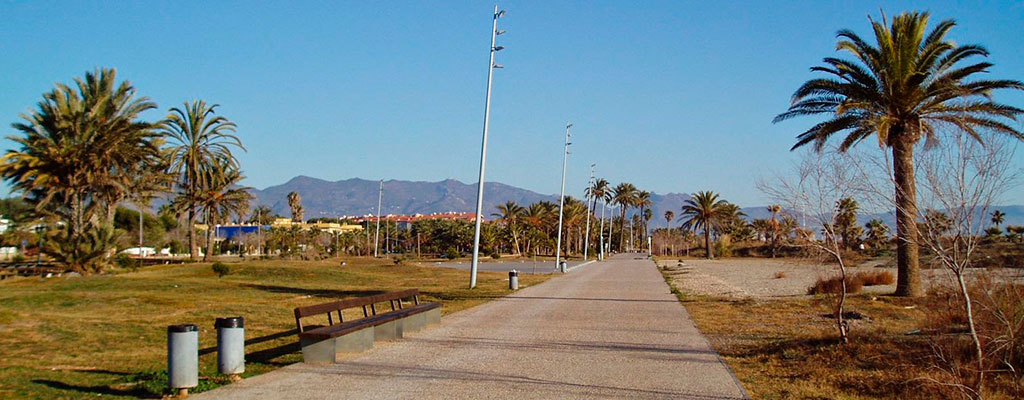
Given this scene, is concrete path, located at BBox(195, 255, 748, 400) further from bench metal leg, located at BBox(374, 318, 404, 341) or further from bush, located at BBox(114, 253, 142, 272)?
bush, located at BBox(114, 253, 142, 272)

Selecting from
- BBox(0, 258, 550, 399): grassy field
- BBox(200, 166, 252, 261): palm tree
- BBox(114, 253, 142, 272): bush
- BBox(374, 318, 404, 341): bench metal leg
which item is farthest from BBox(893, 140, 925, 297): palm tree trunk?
BBox(200, 166, 252, 261): palm tree

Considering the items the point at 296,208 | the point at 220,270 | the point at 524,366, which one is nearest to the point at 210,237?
the point at 220,270

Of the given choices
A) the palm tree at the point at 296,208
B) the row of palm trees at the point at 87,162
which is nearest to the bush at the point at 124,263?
the row of palm trees at the point at 87,162

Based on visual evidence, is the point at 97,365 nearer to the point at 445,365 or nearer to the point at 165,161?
the point at 445,365

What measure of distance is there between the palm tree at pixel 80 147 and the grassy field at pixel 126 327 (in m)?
7.94

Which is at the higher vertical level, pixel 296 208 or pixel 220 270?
pixel 296 208

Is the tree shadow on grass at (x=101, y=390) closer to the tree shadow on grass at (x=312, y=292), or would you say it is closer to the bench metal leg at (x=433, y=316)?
the bench metal leg at (x=433, y=316)

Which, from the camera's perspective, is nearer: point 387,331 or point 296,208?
point 387,331

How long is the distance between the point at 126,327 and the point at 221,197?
4102cm

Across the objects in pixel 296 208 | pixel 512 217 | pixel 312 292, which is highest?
pixel 296 208

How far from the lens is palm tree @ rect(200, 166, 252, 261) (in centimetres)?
5009

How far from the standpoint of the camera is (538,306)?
62.9ft

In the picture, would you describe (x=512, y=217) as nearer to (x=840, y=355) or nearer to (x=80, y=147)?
(x=80, y=147)

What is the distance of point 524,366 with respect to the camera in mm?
9453
